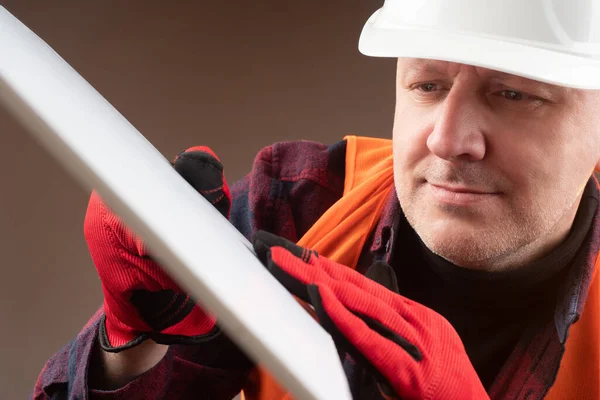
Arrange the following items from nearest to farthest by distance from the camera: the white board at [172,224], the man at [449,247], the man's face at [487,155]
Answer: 1. the white board at [172,224]
2. the man at [449,247]
3. the man's face at [487,155]

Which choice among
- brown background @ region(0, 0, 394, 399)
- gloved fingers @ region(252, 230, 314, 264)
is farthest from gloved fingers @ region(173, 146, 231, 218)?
brown background @ region(0, 0, 394, 399)

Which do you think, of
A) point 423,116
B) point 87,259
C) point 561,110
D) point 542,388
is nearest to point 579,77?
point 561,110

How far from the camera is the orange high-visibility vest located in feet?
3.25

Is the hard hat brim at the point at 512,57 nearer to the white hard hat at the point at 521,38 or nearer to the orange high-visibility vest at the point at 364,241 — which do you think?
the white hard hat at the point at 521,38

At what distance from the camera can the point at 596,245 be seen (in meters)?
1.04

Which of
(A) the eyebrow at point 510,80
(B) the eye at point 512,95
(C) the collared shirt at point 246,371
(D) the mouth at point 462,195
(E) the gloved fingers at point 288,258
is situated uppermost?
(A) the eyebrow at point 510,80

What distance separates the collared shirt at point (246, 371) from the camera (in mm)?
986

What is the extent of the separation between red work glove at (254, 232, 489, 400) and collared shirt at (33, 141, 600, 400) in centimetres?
18

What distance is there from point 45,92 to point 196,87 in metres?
1.45

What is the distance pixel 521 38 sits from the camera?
2.96 ft

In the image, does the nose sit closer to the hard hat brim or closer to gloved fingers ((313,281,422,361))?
the hard hat brim

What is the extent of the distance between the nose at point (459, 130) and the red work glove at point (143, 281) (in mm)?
281

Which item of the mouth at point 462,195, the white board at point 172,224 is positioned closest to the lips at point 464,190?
the mouth at point 462,195

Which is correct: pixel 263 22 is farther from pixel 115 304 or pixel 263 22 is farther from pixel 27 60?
pixel 27 60
